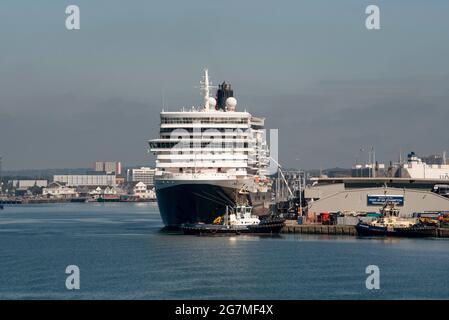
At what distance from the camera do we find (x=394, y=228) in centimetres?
7312

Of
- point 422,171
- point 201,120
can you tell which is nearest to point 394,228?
point 201,120

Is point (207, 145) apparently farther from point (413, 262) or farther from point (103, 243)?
point (413, 262)

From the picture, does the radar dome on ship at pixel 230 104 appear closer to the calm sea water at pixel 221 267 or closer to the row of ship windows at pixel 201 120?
the row of ship windows at pixel 201 120

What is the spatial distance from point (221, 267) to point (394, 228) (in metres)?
27.3

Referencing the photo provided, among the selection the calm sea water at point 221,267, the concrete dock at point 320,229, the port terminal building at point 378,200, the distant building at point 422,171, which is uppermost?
the distant building at point 422,171

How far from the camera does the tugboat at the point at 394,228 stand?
238 ft

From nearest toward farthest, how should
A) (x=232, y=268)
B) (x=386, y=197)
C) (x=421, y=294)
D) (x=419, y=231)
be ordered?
(x=421, y=294) → (x=232, y=268) → (x=419, y=231) → (x=386, y=197)

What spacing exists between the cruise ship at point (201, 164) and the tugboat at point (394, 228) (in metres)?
9.97

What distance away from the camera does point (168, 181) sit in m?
74.5

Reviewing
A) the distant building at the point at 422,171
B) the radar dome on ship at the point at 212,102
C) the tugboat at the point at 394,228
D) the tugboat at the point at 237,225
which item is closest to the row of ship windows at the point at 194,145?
the tugboat at the point at 237,225

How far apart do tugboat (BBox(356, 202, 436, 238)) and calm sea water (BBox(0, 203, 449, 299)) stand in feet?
10.8

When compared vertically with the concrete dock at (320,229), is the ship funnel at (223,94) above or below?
above

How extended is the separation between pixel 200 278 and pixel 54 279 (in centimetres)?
685
